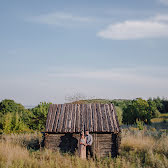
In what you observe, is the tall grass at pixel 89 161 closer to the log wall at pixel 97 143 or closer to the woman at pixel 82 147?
the woman at pixel 82 147

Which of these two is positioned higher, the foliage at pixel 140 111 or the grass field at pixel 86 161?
the foliage at pixel 140 111

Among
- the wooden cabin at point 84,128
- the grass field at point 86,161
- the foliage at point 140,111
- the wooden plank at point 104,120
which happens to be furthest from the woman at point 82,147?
the foliage at point 140,111

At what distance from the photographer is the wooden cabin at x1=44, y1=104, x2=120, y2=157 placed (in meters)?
11.3

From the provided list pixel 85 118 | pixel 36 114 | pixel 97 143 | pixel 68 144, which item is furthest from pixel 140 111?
pixel 68 144

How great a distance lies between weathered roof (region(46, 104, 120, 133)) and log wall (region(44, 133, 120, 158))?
45cm

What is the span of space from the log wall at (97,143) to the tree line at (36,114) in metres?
9.72

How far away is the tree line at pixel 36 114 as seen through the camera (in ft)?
69.5

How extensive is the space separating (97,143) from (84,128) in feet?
3.81

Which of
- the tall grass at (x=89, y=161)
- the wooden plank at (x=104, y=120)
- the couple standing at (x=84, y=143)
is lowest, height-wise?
the tall grass at (x=89, y=161)

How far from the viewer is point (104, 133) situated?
11461 mm

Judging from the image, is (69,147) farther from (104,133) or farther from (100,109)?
(100,109)

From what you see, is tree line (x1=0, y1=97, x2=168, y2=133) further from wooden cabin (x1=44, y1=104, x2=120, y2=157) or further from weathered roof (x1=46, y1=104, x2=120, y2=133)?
wooden cabin (x1=44, y1=104, x2=120, y2=157)

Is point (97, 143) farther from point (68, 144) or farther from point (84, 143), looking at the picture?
point (68, 144)

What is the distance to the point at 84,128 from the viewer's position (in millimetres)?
11438
